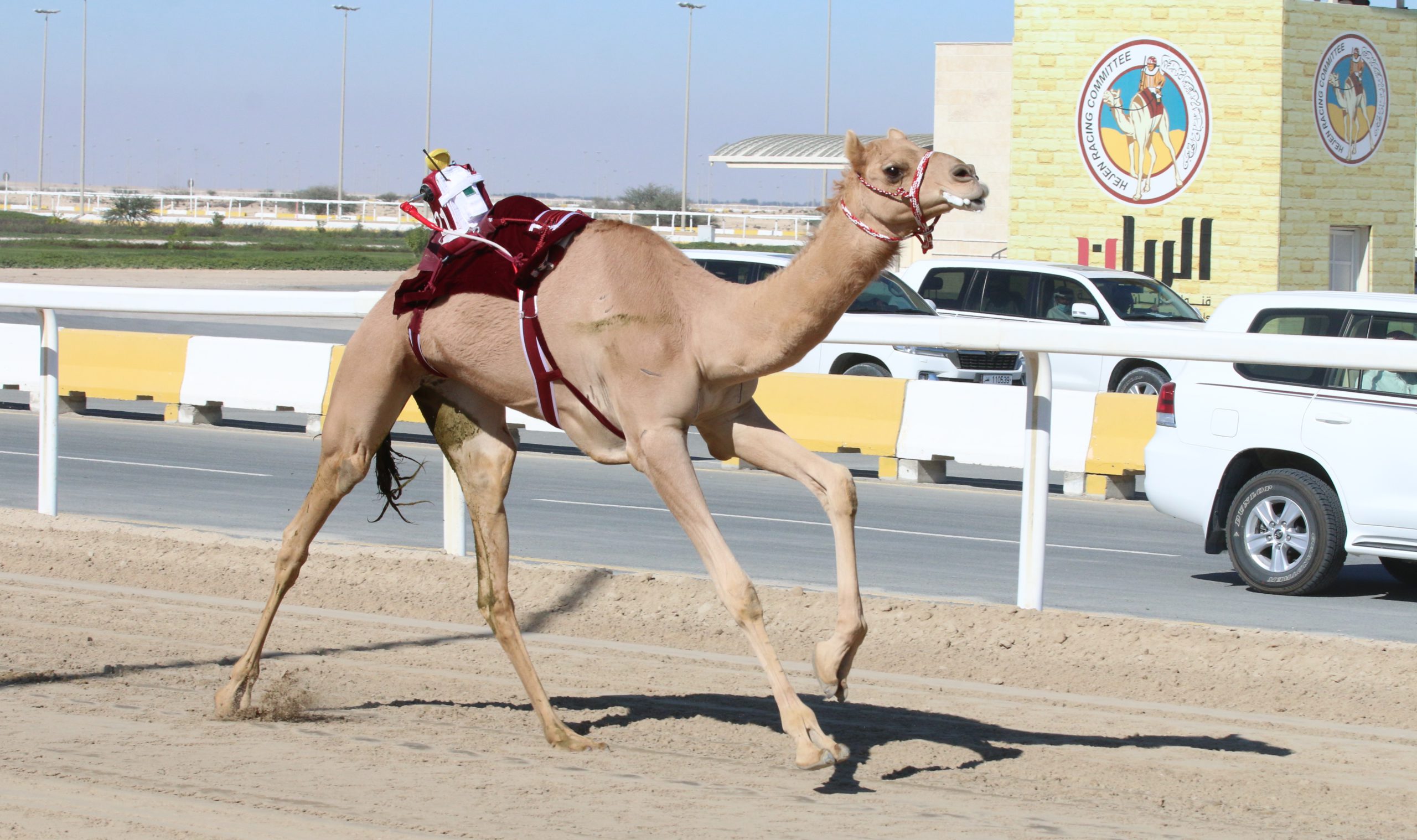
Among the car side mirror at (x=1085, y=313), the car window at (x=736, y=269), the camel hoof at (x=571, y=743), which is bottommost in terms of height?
the camel hoof at (x=571, y=743)

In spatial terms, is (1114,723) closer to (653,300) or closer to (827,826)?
(827,826)

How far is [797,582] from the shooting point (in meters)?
10.6

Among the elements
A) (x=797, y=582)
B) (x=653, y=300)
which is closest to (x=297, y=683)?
(x=653, y=300)

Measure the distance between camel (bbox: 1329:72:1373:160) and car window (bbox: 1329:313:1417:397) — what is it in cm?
2085

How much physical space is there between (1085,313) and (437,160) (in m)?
15.9

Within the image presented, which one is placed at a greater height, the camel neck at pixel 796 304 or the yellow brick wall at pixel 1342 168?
the yellow brick wall at pixel 1342 168

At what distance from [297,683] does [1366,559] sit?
885 cm

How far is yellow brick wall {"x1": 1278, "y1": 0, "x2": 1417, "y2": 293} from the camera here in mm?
29688

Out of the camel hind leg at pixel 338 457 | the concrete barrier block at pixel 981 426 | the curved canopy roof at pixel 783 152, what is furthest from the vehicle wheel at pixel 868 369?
the curved canopy roof at pixel 783 152

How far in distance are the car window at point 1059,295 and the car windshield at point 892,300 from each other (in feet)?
5.54

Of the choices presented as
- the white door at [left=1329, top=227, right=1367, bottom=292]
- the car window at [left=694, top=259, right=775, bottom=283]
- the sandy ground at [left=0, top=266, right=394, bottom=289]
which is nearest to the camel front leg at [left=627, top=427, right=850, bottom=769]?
the car window at [left=694, top=259, right=775, bottom=283]

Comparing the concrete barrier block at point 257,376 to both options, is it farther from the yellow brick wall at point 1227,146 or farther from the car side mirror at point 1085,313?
the yellow brick wall at point 1227,146

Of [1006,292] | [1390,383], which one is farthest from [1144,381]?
[1390,383]

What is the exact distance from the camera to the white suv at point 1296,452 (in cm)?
1036
